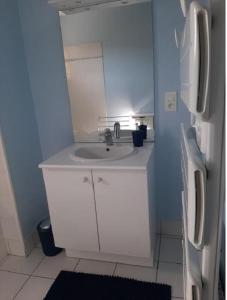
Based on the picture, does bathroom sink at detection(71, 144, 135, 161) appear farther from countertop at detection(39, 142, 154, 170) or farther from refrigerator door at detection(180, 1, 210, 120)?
refrigerator door at detection(180, 1, 210, 120)

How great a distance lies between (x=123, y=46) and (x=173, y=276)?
5.63ft

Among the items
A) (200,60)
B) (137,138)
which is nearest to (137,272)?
(137,138)

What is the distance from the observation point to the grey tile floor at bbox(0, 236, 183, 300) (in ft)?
5.24

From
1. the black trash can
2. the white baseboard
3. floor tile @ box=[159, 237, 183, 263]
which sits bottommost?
Result: floor tile @ box=[159, 237, 183, 263]

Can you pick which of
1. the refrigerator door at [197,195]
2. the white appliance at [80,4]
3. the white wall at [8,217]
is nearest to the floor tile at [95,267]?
the white wall at [8,217]

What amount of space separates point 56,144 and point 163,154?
966 mm

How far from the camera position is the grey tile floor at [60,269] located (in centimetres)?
160

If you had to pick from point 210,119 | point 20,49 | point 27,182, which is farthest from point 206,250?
point 20,49

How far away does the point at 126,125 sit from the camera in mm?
1891

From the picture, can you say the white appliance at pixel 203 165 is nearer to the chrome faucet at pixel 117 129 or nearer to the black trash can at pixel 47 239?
the chrome faucet at pixel 117 129

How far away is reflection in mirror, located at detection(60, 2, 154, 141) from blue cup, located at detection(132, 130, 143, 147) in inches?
5.7

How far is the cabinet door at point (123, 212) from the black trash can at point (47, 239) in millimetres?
468

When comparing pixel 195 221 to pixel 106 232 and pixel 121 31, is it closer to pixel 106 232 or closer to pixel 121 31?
pixel 106 232

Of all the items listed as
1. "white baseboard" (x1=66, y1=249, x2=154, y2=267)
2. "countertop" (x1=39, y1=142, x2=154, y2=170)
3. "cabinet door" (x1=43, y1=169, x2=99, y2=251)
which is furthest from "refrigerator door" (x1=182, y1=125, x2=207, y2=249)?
"white baseboard" (x1=66, y1=249, x2=154, y2=267)
